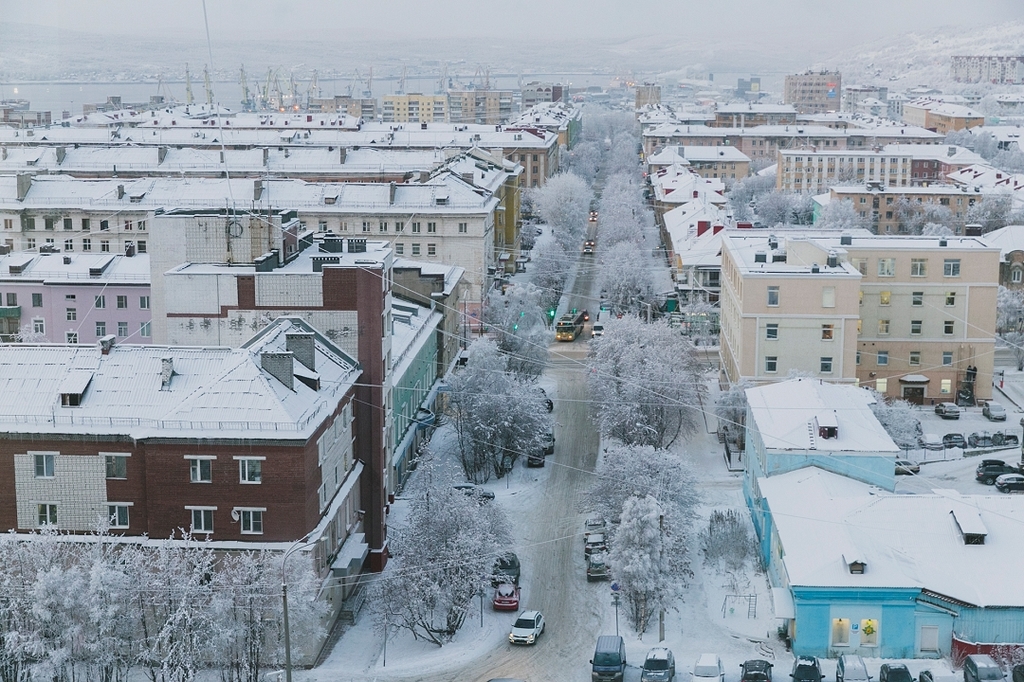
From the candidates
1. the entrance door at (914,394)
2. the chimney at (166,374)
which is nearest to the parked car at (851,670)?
the chimney at (166,374)

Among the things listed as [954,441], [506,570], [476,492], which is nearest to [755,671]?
[506,570]

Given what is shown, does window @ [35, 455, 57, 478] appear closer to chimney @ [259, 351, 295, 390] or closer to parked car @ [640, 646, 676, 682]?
chimney @ [259, 351, 295, 390]

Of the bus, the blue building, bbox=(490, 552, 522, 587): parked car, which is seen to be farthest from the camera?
the bus

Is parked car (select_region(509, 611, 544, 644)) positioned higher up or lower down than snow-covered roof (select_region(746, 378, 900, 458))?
lower down

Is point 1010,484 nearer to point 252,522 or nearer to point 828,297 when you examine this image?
point 828,297

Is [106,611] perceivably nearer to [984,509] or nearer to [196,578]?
[196,578]

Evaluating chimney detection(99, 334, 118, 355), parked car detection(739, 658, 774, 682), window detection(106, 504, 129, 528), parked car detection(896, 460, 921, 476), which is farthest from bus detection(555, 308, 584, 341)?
window detection(106, 504, 129, 528)

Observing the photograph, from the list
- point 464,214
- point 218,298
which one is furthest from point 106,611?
point 464,214
